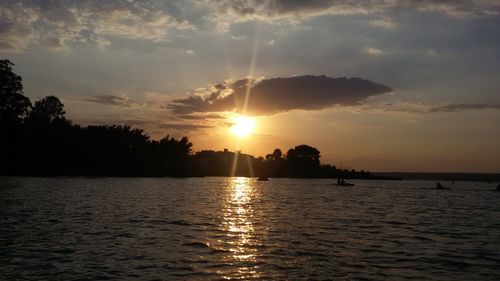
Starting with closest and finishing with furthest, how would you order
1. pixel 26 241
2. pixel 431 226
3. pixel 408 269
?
pixel 408 269
pixel 26 241
pixel 431 226

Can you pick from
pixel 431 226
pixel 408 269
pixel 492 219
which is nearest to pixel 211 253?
pixel 408 269

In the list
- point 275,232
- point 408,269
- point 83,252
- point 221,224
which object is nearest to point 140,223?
point 221,224

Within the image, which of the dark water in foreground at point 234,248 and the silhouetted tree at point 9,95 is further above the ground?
the silhouetted tree at point 9,95

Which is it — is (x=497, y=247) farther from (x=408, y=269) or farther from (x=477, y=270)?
(x=408, y=269)

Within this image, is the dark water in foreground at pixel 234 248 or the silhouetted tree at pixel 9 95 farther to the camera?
the silhouetted tree at pixel 9 95

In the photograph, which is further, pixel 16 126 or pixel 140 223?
pixel 16 126

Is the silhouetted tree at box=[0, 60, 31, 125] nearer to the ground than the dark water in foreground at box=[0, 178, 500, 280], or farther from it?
farther from it

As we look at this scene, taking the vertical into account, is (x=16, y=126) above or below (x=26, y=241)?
above

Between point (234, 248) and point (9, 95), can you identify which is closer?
point (234, 248)

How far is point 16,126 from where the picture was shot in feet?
531

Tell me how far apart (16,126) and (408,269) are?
6395 inches

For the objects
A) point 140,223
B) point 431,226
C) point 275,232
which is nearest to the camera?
point 275,232

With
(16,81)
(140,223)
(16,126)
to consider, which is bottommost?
(140,223)

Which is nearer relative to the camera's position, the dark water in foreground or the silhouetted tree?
the dark water in foreground
